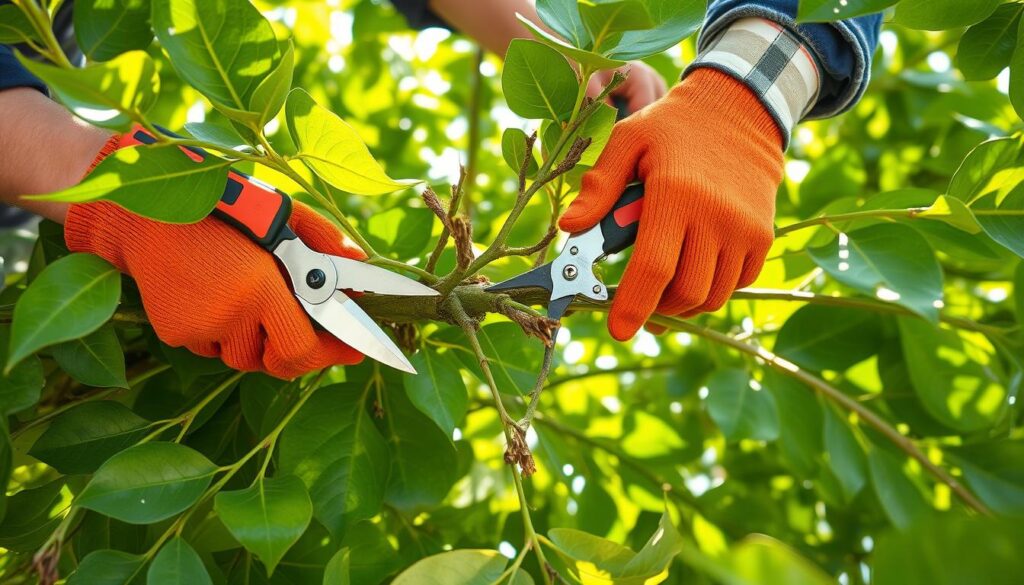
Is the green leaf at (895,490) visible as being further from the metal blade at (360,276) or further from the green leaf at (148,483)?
the green leaf at (148,483)

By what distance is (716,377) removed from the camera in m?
1.29

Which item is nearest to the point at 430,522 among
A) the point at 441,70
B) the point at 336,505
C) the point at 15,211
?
the point at 336,505

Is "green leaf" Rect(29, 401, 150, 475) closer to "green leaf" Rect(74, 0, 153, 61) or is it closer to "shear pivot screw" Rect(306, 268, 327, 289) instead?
"shear pivot screw" Rect(306, 268, 327, 289)

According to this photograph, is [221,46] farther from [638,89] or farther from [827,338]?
[827,338]

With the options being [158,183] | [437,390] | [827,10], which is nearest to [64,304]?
[158,183]

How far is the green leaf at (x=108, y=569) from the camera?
Result: 784mm

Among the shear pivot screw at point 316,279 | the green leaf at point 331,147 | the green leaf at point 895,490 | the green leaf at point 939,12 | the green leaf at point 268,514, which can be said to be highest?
the green leaf at point 939,12

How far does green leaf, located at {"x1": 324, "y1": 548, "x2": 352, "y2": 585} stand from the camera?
0.78 m

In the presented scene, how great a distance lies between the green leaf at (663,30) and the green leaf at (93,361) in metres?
0.54

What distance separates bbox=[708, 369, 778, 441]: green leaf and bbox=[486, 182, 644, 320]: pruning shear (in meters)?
0.40

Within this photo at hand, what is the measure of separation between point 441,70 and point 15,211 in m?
1.00

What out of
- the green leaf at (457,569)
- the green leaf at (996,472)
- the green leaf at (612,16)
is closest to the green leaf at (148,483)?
the green leaf at (457,569)

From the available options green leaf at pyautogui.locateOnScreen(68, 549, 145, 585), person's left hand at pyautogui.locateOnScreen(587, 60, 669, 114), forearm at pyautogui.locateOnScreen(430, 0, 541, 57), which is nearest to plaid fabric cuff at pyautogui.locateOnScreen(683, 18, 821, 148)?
person's left hand at pyautogui.locateOnScreen(587, 60, 669, 114)

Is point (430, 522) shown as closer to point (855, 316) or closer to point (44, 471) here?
point (44, 471)
